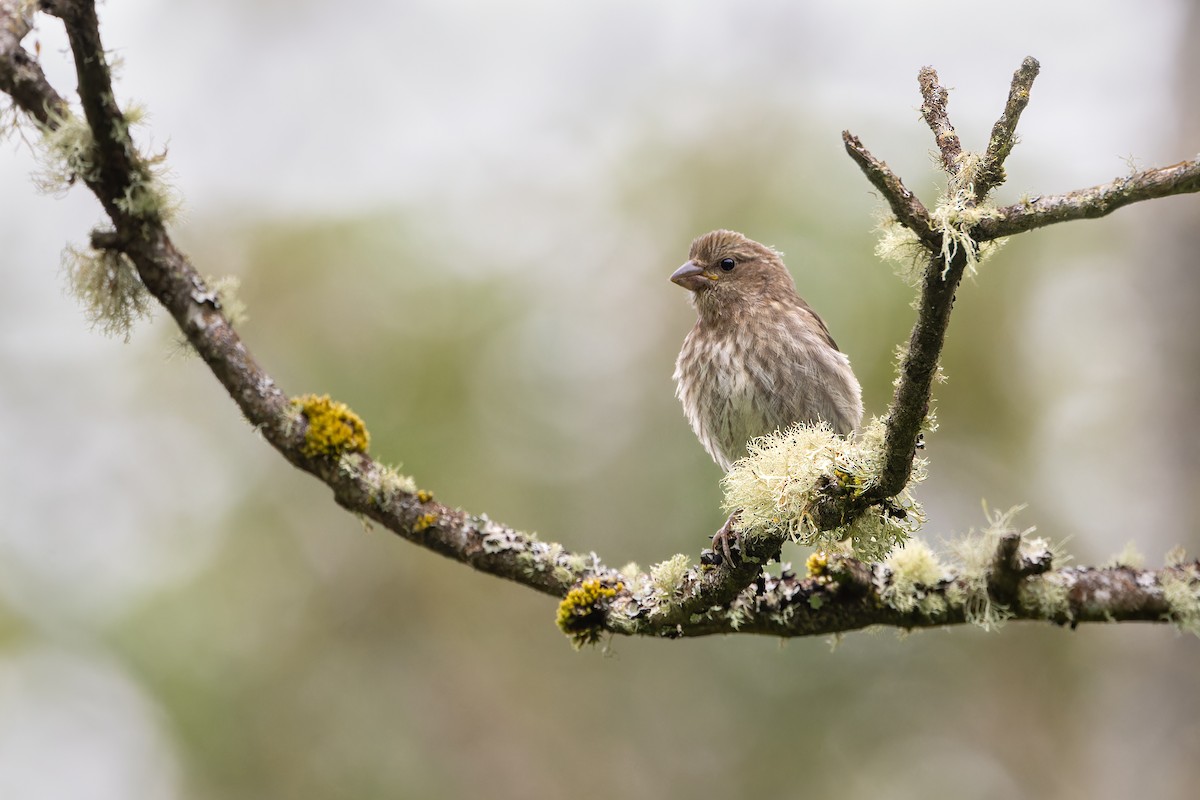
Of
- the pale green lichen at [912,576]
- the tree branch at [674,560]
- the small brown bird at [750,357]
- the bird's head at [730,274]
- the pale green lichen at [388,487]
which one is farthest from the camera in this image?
the bird's head at [730,274]

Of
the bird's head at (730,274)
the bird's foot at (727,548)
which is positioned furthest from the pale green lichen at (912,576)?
the bird's head at (730,274)

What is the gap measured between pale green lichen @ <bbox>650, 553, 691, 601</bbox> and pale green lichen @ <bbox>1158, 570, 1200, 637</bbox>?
4.50 feet

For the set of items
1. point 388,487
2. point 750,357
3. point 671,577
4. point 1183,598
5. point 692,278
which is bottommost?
point 1183,598

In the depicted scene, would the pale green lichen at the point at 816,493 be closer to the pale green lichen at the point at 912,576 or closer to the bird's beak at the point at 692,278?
the pale green lichen at the point at 912,576

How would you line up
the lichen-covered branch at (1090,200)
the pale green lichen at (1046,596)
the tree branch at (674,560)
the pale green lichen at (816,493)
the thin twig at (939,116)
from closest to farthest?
the lichen-covered branch at (1090,200), the thin twig at (939,116), the tree branch at (674,560), the pale green lichen at (1046,596), the pale green lichen at (816,493)

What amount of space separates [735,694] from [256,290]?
4718 mm

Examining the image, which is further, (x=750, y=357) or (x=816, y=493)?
(x=750, y=357)

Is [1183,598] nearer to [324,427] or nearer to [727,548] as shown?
[727,548]

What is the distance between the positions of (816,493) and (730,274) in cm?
236

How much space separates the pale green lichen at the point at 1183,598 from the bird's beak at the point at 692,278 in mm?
2890

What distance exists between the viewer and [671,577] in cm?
361

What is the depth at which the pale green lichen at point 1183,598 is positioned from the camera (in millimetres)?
2805

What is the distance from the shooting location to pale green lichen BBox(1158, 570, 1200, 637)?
2805 mm

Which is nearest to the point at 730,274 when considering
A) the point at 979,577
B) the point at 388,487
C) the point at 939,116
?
the point at 388,487
